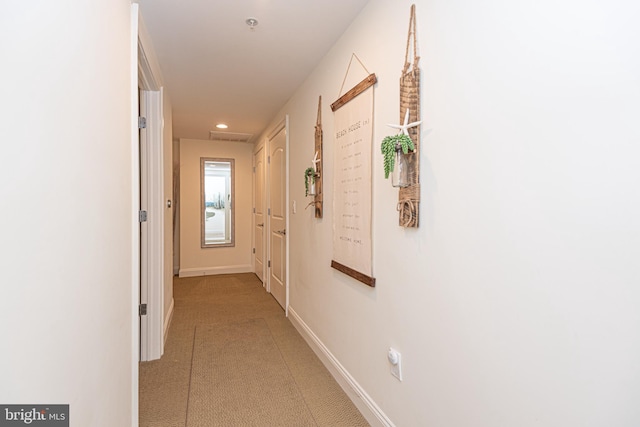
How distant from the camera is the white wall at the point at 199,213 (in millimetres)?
5438

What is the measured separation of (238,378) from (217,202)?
3842 mm

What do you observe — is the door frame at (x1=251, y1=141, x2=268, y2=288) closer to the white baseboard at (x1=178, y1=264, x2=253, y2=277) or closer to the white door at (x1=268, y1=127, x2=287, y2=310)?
the white baseboard at (x1=178, y1=264, x2=253, y2=277)

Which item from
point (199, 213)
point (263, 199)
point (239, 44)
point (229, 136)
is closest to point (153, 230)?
point (239, 44)

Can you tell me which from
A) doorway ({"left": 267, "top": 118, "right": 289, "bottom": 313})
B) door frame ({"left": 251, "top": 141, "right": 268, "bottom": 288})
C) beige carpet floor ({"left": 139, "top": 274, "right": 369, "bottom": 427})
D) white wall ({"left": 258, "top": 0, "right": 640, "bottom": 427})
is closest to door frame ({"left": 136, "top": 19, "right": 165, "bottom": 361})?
beige carpet floor ({"left": 139, "top": 274, "right": 369, "bottom": 427})

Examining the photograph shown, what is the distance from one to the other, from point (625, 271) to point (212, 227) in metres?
5.52

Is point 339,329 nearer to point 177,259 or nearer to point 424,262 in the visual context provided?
point 424,262

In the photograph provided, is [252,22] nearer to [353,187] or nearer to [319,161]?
[319,161]

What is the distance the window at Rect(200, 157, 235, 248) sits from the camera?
5566 millimetres

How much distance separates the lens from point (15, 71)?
26.2 inches

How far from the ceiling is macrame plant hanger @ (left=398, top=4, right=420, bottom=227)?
607 millimetres

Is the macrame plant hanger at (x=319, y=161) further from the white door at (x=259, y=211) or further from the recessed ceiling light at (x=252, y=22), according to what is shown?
the white door at (x=259, y=211)

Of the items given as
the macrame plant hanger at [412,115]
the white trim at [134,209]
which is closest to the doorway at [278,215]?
the white trim at [134,209]

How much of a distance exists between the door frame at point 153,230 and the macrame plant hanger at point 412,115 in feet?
6.41

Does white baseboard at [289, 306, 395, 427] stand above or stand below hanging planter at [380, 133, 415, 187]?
below
